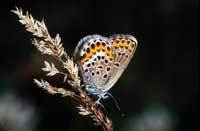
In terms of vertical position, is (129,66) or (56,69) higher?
(56,69)

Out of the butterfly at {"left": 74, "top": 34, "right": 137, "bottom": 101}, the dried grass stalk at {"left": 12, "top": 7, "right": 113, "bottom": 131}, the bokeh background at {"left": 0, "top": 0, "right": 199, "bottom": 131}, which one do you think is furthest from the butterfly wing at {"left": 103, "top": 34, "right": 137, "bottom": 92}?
the bokeh background at {"left": 0, "top": 0, "right": 199, "bottom": 131}

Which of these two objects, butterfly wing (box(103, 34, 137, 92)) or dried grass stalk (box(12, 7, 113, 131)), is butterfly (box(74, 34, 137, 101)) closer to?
butterfly wing (box(103, 34, 137, 92))

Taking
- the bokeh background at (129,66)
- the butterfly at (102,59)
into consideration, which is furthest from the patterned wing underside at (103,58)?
the bokeh background at (129,66)

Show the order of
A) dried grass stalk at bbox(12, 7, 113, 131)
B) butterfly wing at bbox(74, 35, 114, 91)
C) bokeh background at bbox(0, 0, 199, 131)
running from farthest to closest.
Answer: bokeh background at bbox(0, 0, 199, 131), butterfly wing at bbox(74, 35, 114, 91), dried grass stalk at bbox(12, 7, 113, 131)

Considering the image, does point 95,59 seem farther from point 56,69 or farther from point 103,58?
point 56,69

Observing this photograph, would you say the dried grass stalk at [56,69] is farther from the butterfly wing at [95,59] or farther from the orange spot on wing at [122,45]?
the orange spot on wing at [122,45]

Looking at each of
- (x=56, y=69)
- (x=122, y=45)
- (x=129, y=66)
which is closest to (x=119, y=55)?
(x=122, y=45)
